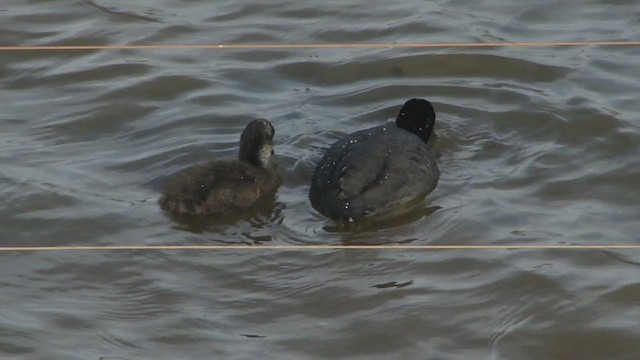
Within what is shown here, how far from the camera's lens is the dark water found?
698 cm

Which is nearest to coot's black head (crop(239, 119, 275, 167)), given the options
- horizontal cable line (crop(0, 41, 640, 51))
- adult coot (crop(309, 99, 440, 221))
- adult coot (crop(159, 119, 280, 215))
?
adult coot (crop(159, 119, 280, 215))

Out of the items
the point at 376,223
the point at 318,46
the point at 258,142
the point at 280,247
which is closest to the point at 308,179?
the point at 258,142

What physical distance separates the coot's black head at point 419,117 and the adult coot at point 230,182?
3.18 ft

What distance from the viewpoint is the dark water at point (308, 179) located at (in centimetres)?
698

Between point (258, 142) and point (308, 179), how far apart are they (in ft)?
1.33

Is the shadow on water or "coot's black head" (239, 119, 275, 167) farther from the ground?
"coot's black head" (239, 119, 275, 167)

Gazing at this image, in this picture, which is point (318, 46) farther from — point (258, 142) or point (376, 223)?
point (376, 223)

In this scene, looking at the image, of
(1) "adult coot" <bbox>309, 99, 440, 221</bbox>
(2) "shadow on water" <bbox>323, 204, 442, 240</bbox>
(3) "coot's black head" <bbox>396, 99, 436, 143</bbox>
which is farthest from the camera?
(3) "coot's black head" <bbox>396, 99, 436, 143</bbox>

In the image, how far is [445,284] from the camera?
745cm

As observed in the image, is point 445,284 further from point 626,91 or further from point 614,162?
point 626,91

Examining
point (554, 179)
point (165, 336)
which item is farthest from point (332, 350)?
point (554, 179)

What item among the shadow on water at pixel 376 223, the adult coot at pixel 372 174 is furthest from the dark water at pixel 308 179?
the adult coot at pixel 372 174

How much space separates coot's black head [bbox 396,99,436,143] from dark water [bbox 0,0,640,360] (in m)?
0.17

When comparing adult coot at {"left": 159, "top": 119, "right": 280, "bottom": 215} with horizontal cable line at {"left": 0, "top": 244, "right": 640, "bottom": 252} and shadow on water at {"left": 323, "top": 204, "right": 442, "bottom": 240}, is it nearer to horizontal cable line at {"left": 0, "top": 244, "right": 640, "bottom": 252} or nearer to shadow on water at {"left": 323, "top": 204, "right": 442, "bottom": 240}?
horizontal cable line at {"left": 0, "top": 244, "right": 640, "bottom": 252}
